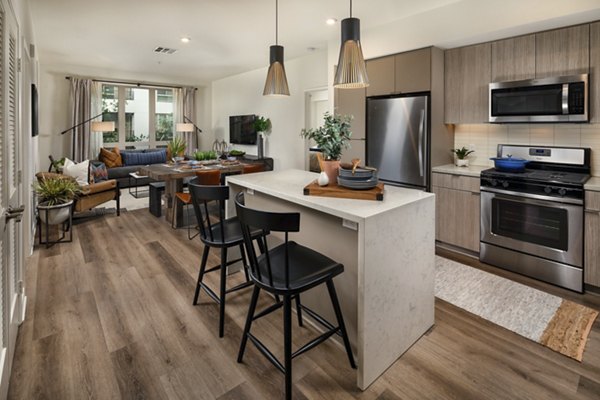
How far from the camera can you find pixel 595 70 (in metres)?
2.96

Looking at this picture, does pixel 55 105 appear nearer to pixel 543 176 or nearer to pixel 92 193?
pixel 92 193

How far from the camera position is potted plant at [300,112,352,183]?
2.23 meters

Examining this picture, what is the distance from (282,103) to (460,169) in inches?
167

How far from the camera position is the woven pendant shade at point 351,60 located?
2.21m

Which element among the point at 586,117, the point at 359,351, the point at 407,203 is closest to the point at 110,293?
the point at 359,351

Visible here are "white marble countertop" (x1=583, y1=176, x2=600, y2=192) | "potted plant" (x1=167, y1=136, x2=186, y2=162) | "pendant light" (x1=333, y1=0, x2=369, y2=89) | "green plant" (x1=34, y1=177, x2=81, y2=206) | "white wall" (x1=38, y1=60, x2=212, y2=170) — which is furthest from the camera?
"white wall" (x1=38, y1=60, x2=212, y2=170)

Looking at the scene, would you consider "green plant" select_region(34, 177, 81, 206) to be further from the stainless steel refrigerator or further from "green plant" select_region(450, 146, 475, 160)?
"green plant" select_region(450, 146, 475, 160)

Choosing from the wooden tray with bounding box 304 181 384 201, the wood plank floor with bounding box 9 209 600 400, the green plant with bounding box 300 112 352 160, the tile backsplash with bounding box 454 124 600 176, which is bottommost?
the wood plank floor with bounding box 9 209 600 400

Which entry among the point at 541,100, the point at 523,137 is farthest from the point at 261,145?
the point at 541,100

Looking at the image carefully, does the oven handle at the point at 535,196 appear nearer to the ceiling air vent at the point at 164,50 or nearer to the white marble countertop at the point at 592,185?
the white marble countertop at the point at 592,185

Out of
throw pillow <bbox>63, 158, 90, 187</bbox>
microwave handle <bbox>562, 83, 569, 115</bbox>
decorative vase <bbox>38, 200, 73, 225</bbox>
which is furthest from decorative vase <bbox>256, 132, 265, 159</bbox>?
microwave handle <bbox>562, 83, 569, 115</bbox>

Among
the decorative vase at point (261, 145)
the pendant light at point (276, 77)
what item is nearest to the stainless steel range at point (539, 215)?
the pendant light at point (276, 77)

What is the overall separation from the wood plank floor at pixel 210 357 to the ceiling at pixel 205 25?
2747 millimetres

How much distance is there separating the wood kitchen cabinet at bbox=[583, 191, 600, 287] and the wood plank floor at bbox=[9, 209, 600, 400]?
0.61 feet
